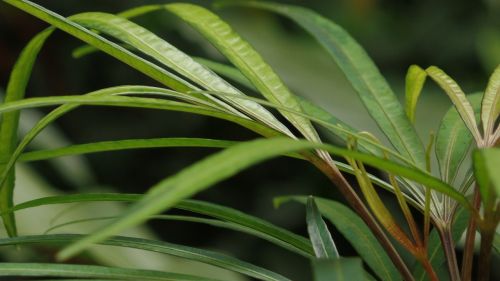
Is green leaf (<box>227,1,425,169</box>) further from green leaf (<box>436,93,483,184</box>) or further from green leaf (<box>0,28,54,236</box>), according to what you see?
green leaf (<box>0,28,54,236</box>)

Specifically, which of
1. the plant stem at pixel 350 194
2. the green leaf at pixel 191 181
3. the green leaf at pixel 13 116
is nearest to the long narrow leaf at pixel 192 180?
the green leaf at pixel 191 181

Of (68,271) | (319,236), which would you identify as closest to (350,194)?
(319,236)

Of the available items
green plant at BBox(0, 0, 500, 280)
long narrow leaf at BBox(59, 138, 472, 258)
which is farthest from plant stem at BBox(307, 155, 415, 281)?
long narrow leaf at BBox(59, 138, 472, 258)

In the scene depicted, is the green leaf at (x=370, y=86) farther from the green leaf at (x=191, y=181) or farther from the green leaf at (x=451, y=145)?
the green leaf at (x=191, y=181)

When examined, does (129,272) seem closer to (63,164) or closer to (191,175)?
(191,175)

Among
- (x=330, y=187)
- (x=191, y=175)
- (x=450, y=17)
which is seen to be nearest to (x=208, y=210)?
(x=191, y=175)

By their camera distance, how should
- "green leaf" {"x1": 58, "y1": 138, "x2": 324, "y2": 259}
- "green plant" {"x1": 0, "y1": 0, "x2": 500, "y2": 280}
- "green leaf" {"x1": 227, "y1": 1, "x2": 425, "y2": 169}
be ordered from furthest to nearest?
"green leaf" {"x1": 227, "y1": 1, "x2": 425, "y2": 169} → "green plant" {"x1": 0, "y1": 0, "x2": 500, "y2": 280} → "green leaf" {"x1": 58, "y1": 138, "x2": 324, "y2": 259}

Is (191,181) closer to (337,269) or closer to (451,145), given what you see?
(337,269)
